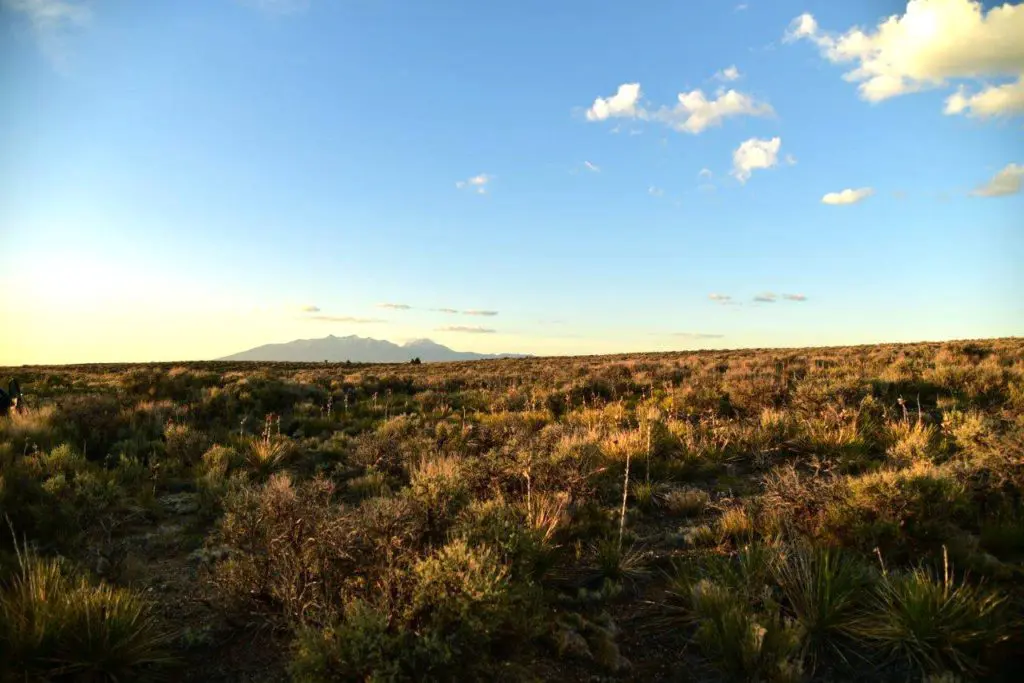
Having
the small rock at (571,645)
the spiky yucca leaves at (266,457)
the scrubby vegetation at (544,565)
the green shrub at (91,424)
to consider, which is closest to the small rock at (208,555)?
the scrubby vegetation at (544,565)

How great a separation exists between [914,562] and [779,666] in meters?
2.18

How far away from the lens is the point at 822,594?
4.00 meters

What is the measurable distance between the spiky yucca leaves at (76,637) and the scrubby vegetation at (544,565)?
2 cm

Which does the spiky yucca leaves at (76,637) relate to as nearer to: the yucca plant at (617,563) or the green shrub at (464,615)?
the green shrub at (464,615)

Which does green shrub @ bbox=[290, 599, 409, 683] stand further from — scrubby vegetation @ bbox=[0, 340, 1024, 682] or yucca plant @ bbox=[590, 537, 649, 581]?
yucca plant @ bbox=[590, 537, 649, 581]

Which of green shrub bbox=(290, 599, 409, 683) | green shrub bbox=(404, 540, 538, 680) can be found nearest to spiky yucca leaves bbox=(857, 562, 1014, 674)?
green shrub bbox=(404, 540, 538, 680)

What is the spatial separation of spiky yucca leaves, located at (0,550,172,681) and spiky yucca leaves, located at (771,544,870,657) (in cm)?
460

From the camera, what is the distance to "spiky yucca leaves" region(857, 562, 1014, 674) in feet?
11.6

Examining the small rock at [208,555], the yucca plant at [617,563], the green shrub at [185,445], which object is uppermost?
the green shrub at [185,445]

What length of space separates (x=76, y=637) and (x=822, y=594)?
5.30 metres

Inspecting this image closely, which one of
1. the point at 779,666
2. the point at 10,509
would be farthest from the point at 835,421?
the point at 10,509

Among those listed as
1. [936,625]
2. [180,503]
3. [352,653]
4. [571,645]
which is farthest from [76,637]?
[936,625]

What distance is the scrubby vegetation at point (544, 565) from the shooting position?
360 cm

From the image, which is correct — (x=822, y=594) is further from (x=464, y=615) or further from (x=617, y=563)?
(x=464, y=615)
